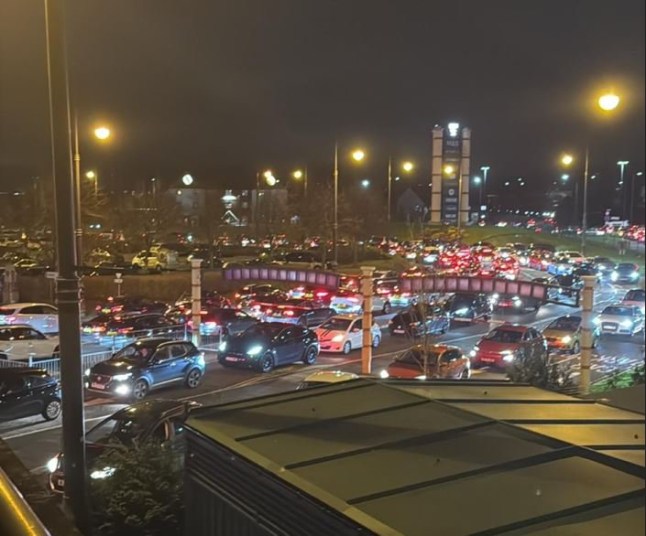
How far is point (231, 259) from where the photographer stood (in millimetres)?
40531

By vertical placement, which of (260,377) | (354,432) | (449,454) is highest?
(449,454)

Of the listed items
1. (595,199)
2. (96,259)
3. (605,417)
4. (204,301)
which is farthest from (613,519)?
(204,301)

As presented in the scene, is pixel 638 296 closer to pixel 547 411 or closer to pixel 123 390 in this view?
pixel 547 411

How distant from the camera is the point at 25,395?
1126cm

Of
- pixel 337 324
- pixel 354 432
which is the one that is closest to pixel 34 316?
pixel 337 324

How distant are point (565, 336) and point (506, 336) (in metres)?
2.35

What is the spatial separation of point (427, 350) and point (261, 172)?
36.6 m

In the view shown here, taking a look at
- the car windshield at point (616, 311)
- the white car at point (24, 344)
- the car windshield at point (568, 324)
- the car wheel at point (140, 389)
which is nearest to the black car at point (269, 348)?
the car wheel at point (140, 389)

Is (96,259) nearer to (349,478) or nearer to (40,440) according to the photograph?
(40,440)

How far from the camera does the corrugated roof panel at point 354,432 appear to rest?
4.12 metres

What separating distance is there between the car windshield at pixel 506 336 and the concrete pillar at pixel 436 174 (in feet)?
31.5

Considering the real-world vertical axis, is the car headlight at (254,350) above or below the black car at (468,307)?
above

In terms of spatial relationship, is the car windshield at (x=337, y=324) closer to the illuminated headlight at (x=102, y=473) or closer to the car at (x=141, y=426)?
the car at (x=141, y=426)

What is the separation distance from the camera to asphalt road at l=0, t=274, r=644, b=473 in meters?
10.7
